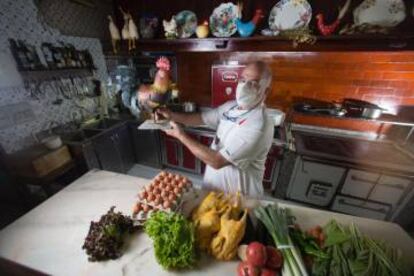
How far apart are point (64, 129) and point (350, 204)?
3.08 m

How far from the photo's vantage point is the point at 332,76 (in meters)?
2.07

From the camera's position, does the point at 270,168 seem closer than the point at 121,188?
No

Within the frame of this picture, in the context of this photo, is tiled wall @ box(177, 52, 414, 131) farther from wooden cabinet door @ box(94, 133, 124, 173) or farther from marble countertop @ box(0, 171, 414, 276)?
marble countertop @ box(0, 171, 414, 276)

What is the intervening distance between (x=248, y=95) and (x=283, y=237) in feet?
2.24

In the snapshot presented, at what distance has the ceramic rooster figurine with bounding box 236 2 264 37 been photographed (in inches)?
77.5

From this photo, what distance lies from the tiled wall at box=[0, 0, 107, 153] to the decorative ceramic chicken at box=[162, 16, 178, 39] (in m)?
1.03

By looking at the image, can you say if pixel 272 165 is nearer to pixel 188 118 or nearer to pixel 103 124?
pixel 188 118

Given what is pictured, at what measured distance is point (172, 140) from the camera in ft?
8.36

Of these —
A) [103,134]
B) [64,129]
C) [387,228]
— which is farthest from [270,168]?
[64,129]

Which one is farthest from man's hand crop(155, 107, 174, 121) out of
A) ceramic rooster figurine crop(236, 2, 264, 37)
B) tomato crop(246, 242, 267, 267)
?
ceramic rooster figurine crop(236, 2, 264, 37)

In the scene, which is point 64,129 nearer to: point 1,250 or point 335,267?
point 1,250

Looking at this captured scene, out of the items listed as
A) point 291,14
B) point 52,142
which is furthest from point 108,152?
point 291,14

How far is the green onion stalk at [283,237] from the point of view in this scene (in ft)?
2.12

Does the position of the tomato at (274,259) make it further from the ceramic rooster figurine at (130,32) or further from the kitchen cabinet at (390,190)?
the ceramic rooster figurine at (130,32)
